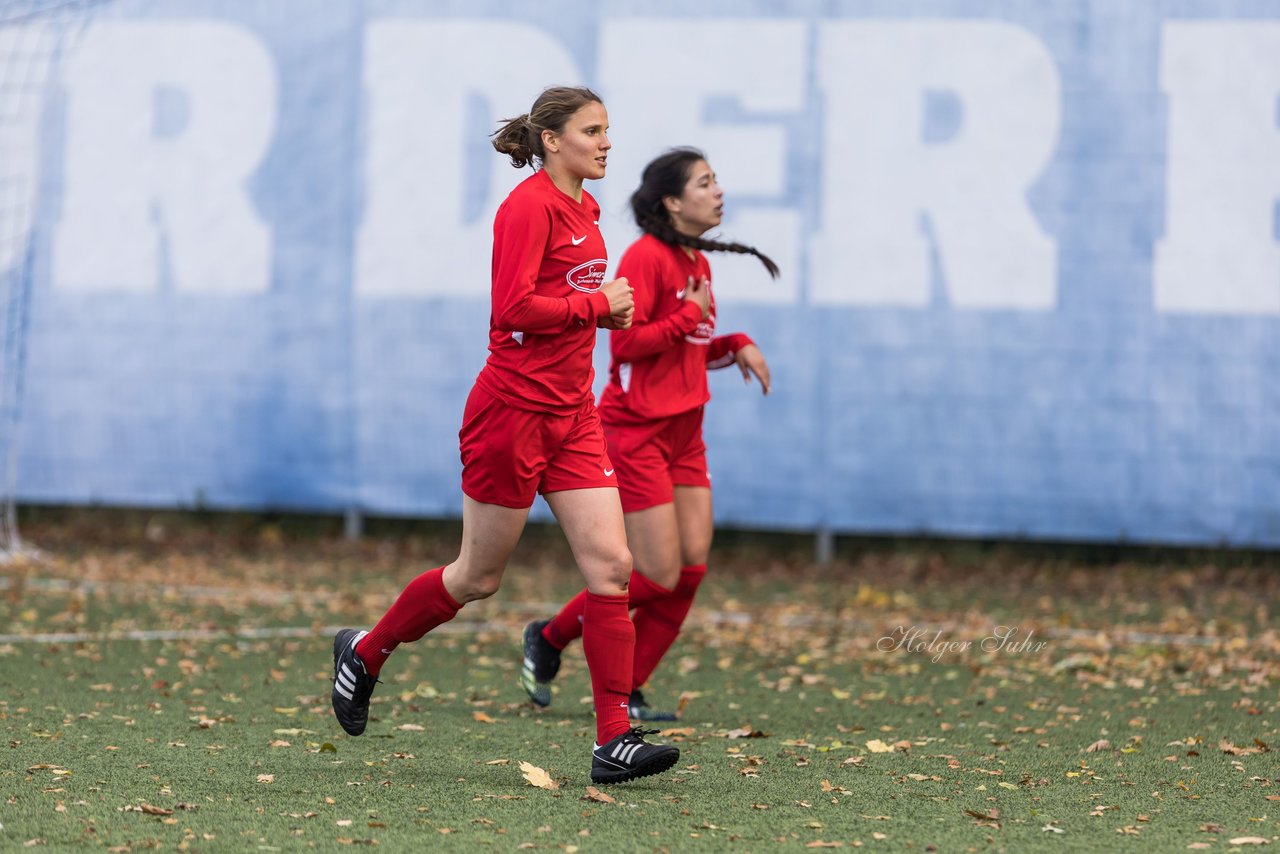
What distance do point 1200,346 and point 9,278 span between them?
774 cm

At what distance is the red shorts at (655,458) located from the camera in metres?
6.12

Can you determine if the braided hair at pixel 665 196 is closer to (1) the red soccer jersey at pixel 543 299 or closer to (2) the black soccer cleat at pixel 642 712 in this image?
(1) the red soccer jersey at pixel 543 299

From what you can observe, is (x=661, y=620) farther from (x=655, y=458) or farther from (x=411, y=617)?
(x=411, y=617)

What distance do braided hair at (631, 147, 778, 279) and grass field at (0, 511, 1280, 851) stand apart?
174 cm

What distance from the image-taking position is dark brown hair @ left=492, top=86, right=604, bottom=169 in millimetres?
5000

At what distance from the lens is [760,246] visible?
36.6ft

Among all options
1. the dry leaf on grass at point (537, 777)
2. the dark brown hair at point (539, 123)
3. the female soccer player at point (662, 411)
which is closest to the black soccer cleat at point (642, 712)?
the female soccer player at point (662, 411)

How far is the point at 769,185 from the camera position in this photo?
11.1 m

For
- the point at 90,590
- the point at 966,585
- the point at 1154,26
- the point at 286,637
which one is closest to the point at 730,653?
the point at 286,637

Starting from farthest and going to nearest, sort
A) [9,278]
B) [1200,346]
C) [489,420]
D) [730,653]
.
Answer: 1. [9,278]
2. [1200,346]
3. [730,653]
4. [489,420]

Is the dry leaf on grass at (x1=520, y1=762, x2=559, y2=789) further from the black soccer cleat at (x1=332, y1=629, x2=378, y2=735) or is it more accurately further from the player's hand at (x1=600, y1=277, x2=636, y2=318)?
the player's hand at (x1=600, y1=277, x2=636, y2=318)

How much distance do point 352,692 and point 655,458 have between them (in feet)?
4.88

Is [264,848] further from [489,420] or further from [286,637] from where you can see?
[286,637]

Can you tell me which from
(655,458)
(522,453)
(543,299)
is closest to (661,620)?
(655,458)
